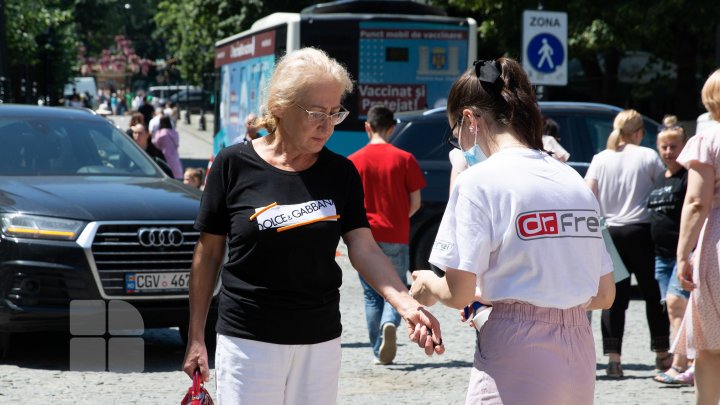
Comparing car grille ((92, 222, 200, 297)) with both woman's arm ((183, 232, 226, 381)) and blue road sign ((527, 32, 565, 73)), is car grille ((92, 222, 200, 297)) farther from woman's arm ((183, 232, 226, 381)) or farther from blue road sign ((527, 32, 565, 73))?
blue road sign ((527, 32, 565, 73))

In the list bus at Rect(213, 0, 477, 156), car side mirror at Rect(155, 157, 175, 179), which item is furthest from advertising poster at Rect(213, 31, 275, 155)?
car side mirror at Rect(155, 157, 175, 179)

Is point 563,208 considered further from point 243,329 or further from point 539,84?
point 539,84

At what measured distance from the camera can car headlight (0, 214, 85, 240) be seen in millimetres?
7844

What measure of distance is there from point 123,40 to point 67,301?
9430cm

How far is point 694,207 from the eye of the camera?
577 centimetres

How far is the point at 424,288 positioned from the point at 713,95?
267 cm

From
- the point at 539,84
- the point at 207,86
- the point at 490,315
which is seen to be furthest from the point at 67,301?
the point at 207,86

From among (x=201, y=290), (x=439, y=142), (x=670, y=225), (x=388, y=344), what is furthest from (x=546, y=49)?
(x=201, y=290)

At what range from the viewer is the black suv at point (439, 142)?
12258 millimetres

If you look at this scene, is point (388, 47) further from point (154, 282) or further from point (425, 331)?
point (425, 331)

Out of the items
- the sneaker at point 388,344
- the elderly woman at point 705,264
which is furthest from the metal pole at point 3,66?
the elderly woman at point 705,264

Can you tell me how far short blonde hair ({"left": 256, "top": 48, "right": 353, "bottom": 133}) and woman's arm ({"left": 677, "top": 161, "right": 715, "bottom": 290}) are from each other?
8.01ft

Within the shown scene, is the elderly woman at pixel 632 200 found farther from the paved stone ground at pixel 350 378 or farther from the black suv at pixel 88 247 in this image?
the black suv at pixel 88 247

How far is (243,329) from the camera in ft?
12.2
